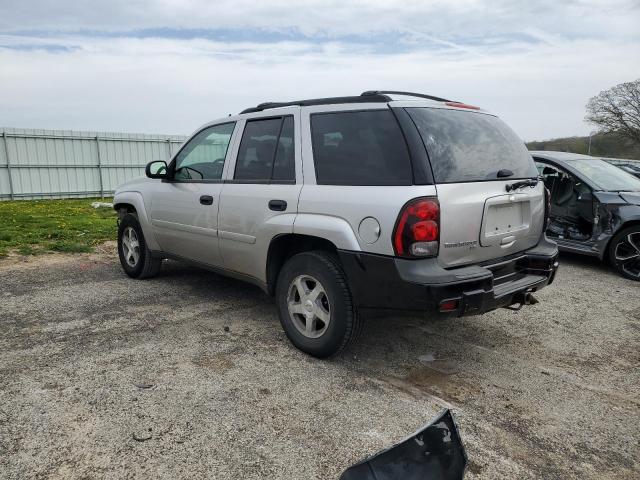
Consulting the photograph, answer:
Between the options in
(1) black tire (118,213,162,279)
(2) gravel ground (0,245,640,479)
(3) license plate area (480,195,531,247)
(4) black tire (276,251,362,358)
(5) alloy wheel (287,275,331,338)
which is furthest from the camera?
(1) black tire (118,213,162,279)

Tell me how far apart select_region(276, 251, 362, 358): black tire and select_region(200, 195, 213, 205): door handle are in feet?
3.65

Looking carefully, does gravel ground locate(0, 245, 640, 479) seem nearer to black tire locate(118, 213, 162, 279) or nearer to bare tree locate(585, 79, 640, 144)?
black tire locate(118, 213, 162, 279)

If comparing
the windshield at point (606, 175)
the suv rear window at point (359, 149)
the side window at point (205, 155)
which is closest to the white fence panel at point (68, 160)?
the side window at point (205, 155)

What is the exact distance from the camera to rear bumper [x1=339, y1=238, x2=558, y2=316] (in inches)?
120

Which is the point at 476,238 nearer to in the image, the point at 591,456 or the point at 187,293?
the point at 591,456

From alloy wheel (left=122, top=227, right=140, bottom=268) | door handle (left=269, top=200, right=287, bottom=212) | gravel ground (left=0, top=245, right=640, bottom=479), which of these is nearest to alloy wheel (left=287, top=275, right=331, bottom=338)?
→ gravel ground (left=0, top=245, right=640, bottom=479)

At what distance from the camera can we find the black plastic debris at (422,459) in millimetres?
2010

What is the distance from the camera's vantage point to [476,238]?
3.29 m

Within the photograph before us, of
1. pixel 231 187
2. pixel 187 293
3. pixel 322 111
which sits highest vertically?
pixel 322 111

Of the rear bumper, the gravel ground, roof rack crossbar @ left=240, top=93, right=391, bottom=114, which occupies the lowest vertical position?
the gravel ground

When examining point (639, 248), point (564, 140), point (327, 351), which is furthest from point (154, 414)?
point (564, 140)

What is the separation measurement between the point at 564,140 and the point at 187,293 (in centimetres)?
3096

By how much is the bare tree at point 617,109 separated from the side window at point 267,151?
137 ft

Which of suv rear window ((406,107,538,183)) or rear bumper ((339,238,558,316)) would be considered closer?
rear bumper ((339,238,558,316))
